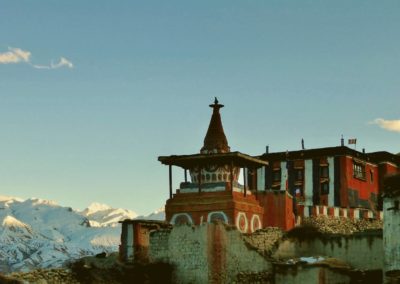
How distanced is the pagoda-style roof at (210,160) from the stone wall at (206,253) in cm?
1225

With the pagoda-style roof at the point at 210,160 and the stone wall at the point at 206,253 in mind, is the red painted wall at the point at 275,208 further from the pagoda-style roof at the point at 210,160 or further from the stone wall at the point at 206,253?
the stone wall at the point at 206,253

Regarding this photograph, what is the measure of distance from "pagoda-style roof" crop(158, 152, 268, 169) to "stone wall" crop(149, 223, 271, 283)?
40.2 feet

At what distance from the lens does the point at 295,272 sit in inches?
1614

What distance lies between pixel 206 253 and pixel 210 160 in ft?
45.4

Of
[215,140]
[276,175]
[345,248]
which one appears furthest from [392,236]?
[276,175]

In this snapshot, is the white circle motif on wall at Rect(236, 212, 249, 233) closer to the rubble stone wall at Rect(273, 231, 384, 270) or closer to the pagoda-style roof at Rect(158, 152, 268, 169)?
the pagoda-style roof at Rect(158, 152, 268, 169)

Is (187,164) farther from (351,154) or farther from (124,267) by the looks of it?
(351,154)

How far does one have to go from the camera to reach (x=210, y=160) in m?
57.5

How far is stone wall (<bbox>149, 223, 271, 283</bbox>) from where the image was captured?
43.4 metres

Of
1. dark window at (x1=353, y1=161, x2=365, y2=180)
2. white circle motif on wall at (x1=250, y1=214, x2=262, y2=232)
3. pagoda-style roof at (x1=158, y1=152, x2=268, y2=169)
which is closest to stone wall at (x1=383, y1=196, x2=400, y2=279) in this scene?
white circle motif on wall at (x1=250, y1=214, x2=262, y2=232)

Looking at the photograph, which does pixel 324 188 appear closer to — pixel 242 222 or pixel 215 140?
pixel 215 140

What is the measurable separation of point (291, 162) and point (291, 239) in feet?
109

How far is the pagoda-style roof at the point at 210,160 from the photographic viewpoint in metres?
57.2

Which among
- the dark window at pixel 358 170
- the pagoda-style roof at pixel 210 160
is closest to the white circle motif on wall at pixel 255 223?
the pagoda-style roof at pixel 210 160
